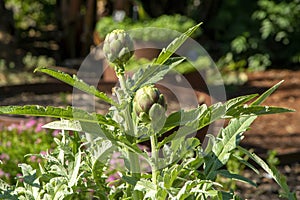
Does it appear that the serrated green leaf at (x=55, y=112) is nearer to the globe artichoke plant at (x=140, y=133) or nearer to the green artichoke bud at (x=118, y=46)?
the globe artichoke plant at (x=140, y=133)

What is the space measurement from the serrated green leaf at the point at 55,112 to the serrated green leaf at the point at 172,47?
18cm

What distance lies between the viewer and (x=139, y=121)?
1550 millimetres

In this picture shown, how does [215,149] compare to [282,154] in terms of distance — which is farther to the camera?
[282,154]

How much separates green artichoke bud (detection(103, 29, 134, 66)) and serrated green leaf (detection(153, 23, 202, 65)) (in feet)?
0.24

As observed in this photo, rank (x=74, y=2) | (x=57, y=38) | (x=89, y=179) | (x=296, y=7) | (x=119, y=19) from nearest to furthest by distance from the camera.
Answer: (x=89, y=179) → (x=119, y=19) → (x=296, y=7) → (x=74, y=2) → (x=57, y=38)

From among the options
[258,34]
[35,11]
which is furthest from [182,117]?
[35,11]

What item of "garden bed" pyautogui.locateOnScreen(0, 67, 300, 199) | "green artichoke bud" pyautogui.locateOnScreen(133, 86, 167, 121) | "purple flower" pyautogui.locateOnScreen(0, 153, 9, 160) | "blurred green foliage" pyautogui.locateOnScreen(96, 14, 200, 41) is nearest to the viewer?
"green artichoke bud" pyautogui.locateOnScreen(133, 86, 167, 121)

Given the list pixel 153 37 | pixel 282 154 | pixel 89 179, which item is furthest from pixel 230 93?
pixel 89 179

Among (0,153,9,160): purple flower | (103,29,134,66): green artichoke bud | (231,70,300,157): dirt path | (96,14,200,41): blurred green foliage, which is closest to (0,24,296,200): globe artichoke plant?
(103,29,134,66): green artichoke bud

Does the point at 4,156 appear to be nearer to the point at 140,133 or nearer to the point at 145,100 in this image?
the point at 140,133

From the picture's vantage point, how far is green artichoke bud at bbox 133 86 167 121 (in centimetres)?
140

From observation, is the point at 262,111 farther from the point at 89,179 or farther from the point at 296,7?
the point at 296,7

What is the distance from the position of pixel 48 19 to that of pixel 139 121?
9.45 m

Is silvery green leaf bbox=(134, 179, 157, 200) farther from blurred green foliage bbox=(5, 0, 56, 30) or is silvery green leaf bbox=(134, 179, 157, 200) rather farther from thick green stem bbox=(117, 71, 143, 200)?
blurred green foliage bbox=(5, 0, 56, 30)
